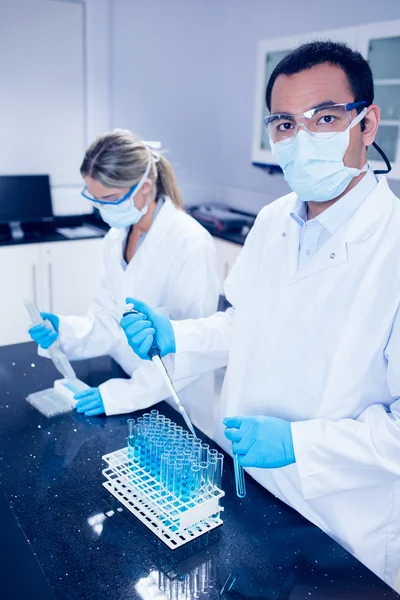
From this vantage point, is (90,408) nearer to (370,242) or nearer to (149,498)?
(149,498)

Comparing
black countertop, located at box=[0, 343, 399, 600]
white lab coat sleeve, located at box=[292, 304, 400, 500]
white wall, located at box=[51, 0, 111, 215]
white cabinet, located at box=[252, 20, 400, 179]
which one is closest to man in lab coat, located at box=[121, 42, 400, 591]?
white lab coat sleeve, located at box=[292, 304, 400, 500]

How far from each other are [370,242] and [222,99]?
3518 mm

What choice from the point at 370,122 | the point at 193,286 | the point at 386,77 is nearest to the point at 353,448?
Result: the point at 370,122

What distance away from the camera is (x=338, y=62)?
1097mm

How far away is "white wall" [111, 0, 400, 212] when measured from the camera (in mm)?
3758

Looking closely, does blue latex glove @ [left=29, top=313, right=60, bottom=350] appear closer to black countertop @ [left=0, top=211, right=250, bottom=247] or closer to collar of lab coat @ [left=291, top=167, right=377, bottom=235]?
collar of lab coat @ [left=291, top=167, right=377, bottom=235]

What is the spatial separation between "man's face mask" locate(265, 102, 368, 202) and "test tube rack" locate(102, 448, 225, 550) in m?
0.67

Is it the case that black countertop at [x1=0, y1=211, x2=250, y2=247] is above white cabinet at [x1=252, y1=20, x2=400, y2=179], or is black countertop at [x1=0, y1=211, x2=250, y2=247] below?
below

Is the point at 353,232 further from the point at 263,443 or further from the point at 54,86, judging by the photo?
the point at 54,86

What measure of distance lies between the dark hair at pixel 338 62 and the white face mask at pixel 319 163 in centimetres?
5

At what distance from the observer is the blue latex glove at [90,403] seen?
143 cm

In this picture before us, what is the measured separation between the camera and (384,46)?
105 inches

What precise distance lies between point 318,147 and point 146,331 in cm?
60

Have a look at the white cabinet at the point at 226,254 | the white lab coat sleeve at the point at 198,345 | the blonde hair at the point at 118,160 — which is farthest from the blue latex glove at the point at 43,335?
the white cabinet at the point at 226,254
